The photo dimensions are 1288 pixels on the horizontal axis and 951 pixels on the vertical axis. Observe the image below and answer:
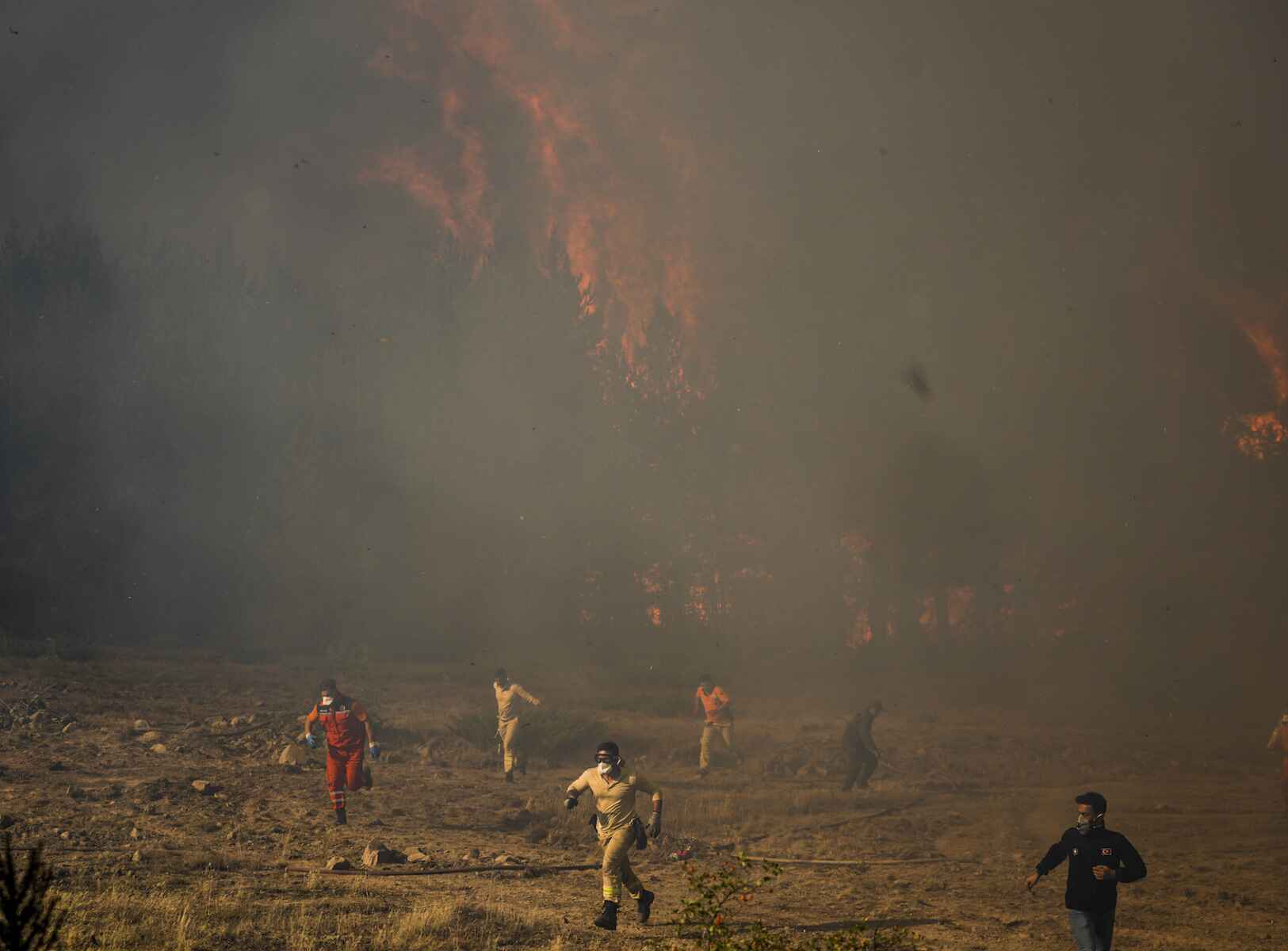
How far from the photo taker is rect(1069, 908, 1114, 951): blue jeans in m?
9.44

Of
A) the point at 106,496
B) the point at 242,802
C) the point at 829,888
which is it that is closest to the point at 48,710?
the point at 242,802

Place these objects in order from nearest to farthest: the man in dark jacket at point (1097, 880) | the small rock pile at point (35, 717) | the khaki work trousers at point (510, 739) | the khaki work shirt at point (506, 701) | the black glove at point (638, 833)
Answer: the man in dark jacket at point (1097, 880)
the black glove at point (638, 833)
the khaki work shirt at point (506, 701)
the khaki work trousers at point (510, 739)
the small rock pile at point (35, 717)

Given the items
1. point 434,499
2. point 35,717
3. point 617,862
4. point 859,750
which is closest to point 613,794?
point 617,862

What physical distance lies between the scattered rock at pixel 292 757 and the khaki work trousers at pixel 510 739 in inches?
140

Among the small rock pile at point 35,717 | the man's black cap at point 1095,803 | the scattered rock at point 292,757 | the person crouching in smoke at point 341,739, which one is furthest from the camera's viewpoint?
the small rock pile at point 35,717

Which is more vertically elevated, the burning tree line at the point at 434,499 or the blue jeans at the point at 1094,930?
the burning tree line at the point at 434,499

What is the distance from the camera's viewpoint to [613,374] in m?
51.7

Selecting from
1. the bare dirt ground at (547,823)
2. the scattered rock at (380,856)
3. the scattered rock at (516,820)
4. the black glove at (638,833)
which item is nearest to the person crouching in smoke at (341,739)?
the bare dirt ground at (547,823)

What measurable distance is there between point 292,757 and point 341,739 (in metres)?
4.81

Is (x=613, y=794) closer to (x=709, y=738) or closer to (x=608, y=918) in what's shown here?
(x=608, y=918)

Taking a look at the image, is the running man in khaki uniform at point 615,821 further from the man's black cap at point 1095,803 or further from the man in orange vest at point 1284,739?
the man in orange vest at point 1284,739

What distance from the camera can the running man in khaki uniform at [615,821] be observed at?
35.6ft

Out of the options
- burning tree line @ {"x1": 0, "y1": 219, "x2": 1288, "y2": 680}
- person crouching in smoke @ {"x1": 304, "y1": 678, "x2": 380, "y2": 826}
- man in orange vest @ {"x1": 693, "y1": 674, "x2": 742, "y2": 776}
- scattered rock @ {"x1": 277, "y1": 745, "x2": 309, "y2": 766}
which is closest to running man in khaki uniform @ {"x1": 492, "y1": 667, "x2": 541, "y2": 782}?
scattered rock @ {"x1": 277, "y1": 745, "x2": 309, "y2": 766}

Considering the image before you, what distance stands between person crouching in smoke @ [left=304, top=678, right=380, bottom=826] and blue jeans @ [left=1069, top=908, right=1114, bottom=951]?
924 cm
